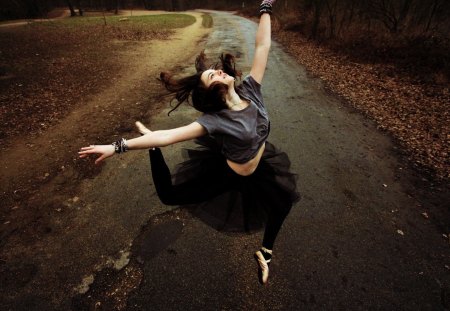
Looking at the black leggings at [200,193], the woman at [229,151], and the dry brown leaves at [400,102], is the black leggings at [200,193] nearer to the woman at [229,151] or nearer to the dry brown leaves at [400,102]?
the woman at [229,151]

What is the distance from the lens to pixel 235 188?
2473mm

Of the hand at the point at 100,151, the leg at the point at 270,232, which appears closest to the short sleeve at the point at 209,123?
the hand at the point at 100,151

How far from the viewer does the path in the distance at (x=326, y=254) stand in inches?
99.8

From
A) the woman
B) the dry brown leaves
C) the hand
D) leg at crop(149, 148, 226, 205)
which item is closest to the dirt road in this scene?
the woman

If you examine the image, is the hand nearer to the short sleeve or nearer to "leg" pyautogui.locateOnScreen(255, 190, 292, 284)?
the short sleeve

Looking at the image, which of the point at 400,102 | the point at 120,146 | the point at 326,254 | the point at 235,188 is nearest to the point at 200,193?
the point at 235,188

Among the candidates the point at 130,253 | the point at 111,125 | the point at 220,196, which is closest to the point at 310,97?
the point at 111,125

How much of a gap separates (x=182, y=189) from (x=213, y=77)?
3.32 ft

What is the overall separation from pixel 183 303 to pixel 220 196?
1.05 meters

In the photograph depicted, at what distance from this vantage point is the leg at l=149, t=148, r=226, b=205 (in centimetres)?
220

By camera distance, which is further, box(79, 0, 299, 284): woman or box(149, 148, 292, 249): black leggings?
box(149, 148, 292, 249): black leggings

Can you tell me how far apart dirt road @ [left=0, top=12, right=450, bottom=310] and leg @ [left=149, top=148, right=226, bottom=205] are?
35.1 inches

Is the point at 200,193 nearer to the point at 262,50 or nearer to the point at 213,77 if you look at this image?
the point at 213,77

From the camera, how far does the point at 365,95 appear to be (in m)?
7.78
